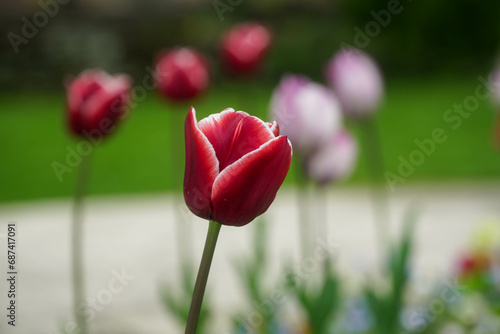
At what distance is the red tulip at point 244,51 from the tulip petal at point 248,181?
1.59 meters

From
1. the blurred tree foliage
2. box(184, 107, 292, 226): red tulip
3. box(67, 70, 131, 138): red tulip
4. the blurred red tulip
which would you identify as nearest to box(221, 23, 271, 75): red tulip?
box(67, 70, 131, 138): red tulip

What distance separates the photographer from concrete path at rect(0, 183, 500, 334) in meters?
2.91

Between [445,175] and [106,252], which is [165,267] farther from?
[445,175]

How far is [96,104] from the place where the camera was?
1.56m

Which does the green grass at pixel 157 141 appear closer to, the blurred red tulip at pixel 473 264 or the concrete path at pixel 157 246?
the concrete path at pixel 157 246

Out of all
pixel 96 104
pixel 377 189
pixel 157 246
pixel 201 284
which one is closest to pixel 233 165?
pixel 201 284

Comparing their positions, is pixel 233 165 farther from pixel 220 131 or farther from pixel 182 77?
pixel 182 77

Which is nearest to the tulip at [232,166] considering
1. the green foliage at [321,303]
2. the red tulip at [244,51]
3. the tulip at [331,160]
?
the green foliage at [321,303]

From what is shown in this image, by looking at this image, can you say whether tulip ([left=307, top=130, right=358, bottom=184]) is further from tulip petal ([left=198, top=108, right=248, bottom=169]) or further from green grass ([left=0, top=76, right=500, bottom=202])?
green grass ([left=0, top=76, right=500, bottom=202])

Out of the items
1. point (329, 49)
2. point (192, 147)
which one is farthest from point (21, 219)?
point (329, 49)

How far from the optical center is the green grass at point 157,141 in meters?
6.12

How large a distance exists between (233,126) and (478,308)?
1779 mm

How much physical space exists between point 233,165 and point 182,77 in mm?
1420

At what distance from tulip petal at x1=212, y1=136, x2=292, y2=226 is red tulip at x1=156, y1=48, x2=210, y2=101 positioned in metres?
1.40
